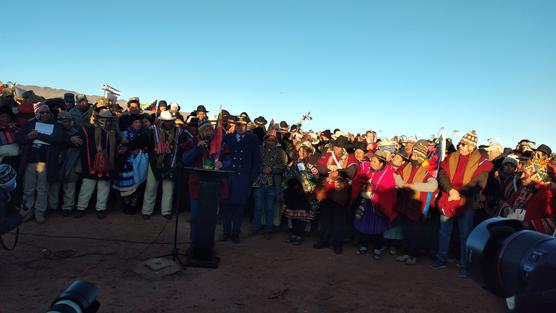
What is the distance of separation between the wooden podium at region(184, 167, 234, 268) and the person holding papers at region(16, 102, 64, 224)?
11.2ft

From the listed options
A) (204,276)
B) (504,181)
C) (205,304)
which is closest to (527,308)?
(205,304)

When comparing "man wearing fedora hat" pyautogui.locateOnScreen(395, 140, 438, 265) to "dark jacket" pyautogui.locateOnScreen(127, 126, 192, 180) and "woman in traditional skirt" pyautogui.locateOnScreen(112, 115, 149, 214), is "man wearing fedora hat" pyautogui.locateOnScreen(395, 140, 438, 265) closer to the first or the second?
"dark jacket" pyautogui.locateOnScreen(127, 126, 192, 180)

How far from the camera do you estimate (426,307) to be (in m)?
5.00

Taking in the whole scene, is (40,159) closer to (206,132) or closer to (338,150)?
(206,132)

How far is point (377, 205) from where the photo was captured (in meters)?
6.91

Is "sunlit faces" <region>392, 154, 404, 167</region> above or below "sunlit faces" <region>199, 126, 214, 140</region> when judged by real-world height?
below

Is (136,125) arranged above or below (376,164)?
above

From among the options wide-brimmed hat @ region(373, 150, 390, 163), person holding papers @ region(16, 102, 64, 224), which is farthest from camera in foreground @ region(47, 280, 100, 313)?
person holding papers @ region(16, 102, 64, 224)

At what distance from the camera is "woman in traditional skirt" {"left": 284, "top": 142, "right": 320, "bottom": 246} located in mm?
7672

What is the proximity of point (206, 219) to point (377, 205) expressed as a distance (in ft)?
10.1

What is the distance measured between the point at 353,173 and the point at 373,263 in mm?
1668

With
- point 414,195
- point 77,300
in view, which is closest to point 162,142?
point 414,195

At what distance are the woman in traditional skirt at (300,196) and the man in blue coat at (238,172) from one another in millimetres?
884

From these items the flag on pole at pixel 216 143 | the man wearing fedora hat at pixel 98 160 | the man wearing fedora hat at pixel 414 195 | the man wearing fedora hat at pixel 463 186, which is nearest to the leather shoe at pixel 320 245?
the man wearing fedora hat at pixel 414 195
